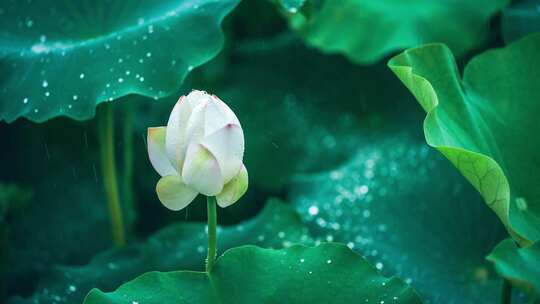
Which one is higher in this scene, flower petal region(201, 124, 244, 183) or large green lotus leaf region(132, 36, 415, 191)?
flower petal region(201, 124, 244, 183)

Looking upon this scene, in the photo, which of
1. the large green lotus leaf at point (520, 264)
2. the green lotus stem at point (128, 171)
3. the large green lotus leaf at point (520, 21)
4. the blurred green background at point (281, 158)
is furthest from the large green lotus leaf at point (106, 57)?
the large green lotus leaf at point (520, 21)

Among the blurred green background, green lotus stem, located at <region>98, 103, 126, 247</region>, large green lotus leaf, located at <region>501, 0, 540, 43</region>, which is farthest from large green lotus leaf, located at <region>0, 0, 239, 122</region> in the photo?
large green lotus leaf, located at <region>501, 0, 540, 43</region>

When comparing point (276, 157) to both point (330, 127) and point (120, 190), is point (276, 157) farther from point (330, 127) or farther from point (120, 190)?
point (120, 190)

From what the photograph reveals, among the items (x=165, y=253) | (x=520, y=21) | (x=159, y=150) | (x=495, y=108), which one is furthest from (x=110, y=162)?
(x=520, y=21)

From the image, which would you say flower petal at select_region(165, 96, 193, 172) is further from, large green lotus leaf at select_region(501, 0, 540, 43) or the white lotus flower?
large green lotus leaf at select_region(501, 0, 540, 43)

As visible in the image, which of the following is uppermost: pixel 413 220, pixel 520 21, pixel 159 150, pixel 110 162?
pixel 159 150

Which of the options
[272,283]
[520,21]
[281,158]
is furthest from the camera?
[281,158]

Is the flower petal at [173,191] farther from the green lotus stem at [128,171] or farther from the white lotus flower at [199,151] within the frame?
the green lotus stem at [128,171]

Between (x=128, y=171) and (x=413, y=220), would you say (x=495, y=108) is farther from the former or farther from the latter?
(x=128, y=171)
